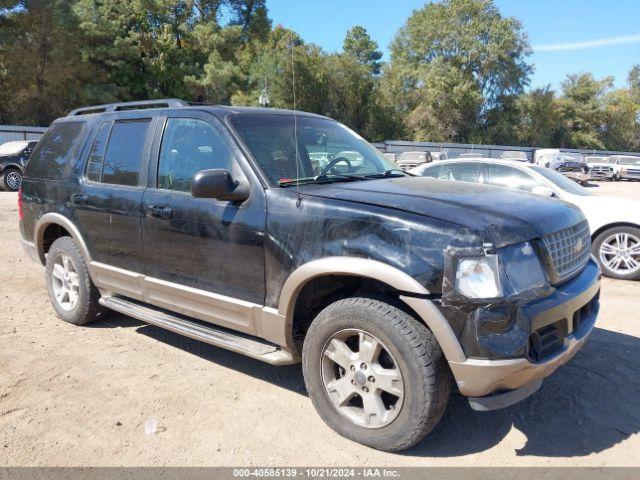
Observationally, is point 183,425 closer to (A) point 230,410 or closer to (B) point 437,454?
(A) point 230,410

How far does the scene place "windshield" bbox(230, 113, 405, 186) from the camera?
379 cm

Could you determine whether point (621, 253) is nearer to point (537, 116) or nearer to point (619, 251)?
point (619, 251)

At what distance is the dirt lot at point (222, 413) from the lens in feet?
10.2

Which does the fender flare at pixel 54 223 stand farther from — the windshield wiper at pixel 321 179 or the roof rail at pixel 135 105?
the windshield wiper at pixel 321 179

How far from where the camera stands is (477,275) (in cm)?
279

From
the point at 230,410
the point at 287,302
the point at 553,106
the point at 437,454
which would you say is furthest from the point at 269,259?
the point at 553,106

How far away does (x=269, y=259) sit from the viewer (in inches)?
136

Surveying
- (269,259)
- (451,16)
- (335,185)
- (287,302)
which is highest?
(451,16)

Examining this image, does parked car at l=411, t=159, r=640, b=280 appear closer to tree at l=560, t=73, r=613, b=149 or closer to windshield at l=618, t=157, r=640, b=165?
windshield at l=618, t=157, r=640, b=165

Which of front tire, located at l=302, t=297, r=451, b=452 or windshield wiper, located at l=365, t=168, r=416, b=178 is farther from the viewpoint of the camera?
windshield wiper, located at l=365, t=168, r=416, b=178

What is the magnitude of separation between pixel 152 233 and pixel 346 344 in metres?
1.81

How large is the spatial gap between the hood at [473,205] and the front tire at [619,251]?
427 cm

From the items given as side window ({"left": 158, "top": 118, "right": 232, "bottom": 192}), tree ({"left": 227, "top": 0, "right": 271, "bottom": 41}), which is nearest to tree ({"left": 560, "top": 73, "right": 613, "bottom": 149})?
tree ({"left": 227, "top": 0, "right": 271, "bottom": 41})

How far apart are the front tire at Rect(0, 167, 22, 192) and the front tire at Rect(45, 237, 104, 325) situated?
1558cm
